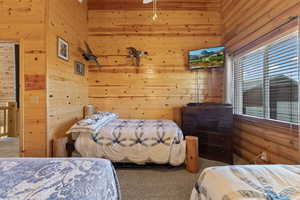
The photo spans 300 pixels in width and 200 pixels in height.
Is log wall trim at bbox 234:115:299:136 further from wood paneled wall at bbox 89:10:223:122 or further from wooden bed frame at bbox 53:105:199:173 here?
wood paneled wall at bbox 89:10:223:122

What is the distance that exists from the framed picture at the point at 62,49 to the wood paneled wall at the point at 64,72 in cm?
6

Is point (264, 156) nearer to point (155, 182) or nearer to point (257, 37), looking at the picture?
point (155, 182)

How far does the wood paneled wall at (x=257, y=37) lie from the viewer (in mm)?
2008

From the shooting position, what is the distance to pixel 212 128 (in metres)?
3.03

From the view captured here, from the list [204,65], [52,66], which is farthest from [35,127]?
[204,65]

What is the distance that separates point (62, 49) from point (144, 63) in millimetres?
1814

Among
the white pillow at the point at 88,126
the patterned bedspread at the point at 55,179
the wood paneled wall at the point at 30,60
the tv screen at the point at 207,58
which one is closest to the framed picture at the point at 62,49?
the wood paneled wall at the point at 30,60

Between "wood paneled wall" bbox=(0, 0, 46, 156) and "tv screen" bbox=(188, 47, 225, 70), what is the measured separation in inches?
116

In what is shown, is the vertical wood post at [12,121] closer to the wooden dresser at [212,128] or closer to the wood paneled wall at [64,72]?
the wood paneled wall at [64,72]

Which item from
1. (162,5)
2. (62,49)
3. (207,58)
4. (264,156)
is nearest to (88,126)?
(62,49)

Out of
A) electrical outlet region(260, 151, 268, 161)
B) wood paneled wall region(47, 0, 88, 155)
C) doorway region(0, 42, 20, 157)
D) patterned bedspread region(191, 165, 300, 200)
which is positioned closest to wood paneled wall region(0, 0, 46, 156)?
wood paneled wall region(47, 0, 88, 155)

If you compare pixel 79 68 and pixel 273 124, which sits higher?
pixel 79 68

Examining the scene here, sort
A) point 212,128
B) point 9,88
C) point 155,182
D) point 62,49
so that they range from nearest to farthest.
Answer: point 155,182, point 62,49, point 212,128, point 9,88

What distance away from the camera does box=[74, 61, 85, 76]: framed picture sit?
332 cm
